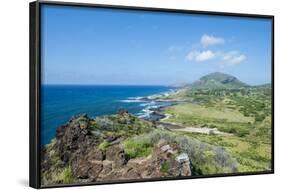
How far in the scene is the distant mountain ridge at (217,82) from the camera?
371 inches

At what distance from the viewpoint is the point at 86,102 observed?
8641mm

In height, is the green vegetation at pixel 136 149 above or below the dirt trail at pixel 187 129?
below

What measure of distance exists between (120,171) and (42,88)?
1.43 metres

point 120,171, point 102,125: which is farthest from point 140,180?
point 102,125

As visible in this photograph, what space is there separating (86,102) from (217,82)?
75.2 inches

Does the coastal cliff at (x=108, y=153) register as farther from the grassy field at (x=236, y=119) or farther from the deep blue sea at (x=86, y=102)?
the grassy field at (x=236, y=119)

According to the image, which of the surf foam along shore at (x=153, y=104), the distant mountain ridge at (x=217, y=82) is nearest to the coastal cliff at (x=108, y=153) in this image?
the surf foam along shore at (x=153, y=104)

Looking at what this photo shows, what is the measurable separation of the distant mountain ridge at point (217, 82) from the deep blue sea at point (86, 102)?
51 cm

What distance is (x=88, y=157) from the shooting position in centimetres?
859

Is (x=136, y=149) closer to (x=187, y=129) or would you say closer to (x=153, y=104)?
(x=153, y=104)

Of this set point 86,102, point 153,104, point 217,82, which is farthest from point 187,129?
point 86,102

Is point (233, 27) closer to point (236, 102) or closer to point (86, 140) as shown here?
point (236, 102)

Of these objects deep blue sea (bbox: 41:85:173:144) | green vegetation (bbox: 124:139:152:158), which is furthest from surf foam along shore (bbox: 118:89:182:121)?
green vegetation (bbox: 124:139:152:158)

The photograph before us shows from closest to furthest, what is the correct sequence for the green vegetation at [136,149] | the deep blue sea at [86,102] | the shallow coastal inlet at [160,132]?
the deep blue sea at [86,102], the shallow coastal inlet at [160,132], the green vegetation at [136,149]
